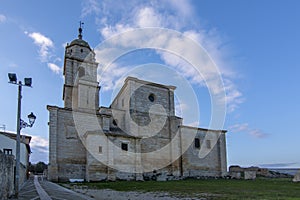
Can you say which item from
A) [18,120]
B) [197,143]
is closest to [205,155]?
[197,143]

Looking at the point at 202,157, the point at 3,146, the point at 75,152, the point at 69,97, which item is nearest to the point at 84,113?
the point at 75,152

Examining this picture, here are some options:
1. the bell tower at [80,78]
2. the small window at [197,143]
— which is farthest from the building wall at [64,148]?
the small window at [197,143]

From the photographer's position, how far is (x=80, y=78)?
3731cm

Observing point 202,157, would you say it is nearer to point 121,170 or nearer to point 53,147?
point 121,170

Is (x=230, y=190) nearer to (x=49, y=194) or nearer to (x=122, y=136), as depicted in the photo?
(x=49, y=194)

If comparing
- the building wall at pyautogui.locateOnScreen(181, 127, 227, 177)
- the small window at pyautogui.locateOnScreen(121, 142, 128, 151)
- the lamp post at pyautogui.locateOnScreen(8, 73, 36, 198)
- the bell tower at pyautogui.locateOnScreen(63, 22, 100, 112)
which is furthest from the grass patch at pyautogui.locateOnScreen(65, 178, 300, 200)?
the bell tower at pyautogui.locateOnScreen(63, 22, 100, 112)

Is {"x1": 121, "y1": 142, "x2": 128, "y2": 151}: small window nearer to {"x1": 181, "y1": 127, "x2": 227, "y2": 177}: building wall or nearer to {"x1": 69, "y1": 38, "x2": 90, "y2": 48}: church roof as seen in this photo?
{"x1": 181, "y1": 127, "x2": 227, "y2": 177}: building wall

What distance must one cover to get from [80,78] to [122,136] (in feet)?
36.8

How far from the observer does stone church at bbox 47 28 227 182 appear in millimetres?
29297

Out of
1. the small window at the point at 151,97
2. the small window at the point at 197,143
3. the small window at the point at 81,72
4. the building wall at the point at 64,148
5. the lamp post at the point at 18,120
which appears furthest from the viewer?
the small window at the point at 197,143

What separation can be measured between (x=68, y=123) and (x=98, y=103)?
8.17 metres

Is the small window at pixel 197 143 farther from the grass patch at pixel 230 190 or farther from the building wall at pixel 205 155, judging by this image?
the grass patch at pixel 230 190

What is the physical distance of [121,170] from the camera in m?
29.5

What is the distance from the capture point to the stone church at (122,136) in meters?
29.3
